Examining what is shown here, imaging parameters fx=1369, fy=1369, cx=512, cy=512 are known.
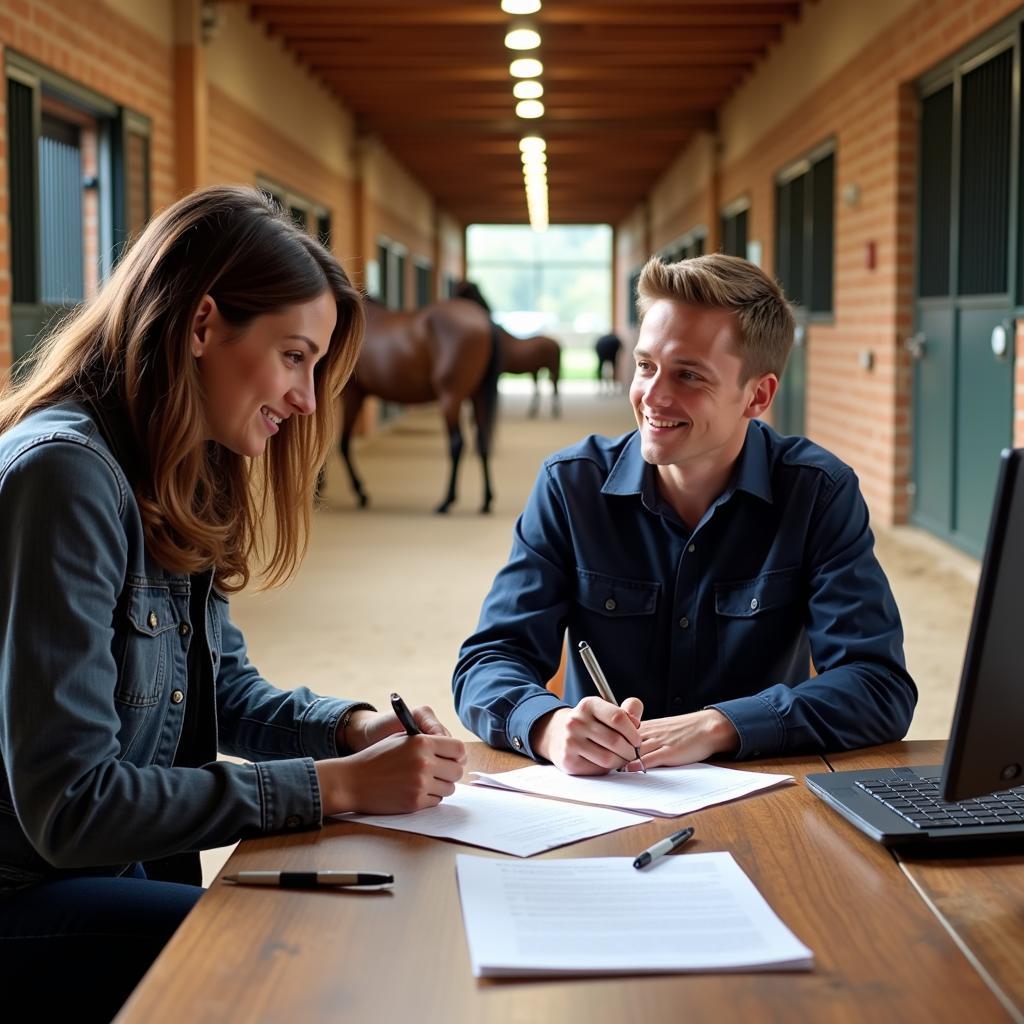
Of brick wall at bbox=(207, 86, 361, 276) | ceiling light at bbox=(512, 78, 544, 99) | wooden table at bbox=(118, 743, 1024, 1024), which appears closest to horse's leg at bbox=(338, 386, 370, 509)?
brick wall at bbox=(207, 86, 361, 276)

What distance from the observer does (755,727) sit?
1.74 metres

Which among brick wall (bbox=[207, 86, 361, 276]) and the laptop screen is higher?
brick wall (bbox=[207, 86, 361, 276])

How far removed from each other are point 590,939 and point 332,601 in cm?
508

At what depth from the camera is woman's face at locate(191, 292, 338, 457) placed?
1587 millimetres

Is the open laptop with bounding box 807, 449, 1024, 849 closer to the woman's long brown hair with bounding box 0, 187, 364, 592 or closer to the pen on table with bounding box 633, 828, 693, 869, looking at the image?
the pen on table with bounding box 633, 828, 693, 869

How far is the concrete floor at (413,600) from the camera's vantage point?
4.69 metres

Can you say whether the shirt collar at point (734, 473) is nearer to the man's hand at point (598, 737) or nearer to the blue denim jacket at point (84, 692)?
the man's hand at point (598, 737)

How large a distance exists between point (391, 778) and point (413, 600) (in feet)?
15.2

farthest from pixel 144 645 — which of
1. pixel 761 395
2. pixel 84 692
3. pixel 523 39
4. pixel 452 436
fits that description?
pixel 523 39

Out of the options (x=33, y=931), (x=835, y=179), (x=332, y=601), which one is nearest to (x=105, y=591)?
(x=33, y=931)

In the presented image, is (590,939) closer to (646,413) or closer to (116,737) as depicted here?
(116,737)

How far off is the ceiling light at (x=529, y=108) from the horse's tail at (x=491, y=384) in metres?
4.52

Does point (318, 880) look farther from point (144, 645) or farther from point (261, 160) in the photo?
point (261, 160)

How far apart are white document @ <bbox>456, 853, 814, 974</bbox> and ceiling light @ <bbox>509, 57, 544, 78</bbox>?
10.4m
